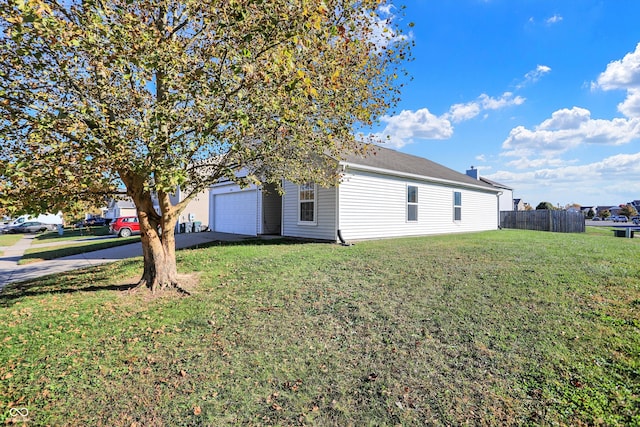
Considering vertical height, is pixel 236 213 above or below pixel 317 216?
above

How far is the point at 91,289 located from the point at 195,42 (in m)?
5.20

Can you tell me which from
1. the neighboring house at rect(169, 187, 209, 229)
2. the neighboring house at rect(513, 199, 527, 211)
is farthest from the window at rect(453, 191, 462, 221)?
the neighboring house at rect(513, 199, 527, 211)

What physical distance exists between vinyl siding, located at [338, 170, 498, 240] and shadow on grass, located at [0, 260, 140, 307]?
671 centimetres

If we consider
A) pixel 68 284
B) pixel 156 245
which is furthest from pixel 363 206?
pixel 68 284

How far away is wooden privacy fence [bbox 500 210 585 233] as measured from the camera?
890 inches

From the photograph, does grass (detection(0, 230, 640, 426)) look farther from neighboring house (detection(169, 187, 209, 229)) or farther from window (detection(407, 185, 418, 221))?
neighboring house (detection(169, 187, 209, 229))

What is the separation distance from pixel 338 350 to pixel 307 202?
29.4 ft

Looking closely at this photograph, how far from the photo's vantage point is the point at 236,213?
56.3 ft

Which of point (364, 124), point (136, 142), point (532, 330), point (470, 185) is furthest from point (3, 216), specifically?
point (470, 185)

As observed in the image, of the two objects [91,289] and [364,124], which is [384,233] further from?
[91,289]

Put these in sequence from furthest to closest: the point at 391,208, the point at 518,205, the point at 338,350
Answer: the point at 518,205 < the point at 391,208 < the point at 338,350

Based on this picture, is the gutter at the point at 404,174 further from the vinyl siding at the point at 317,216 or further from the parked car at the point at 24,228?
the parked car at the point at 24,228

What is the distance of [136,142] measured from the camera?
457 centimetres
